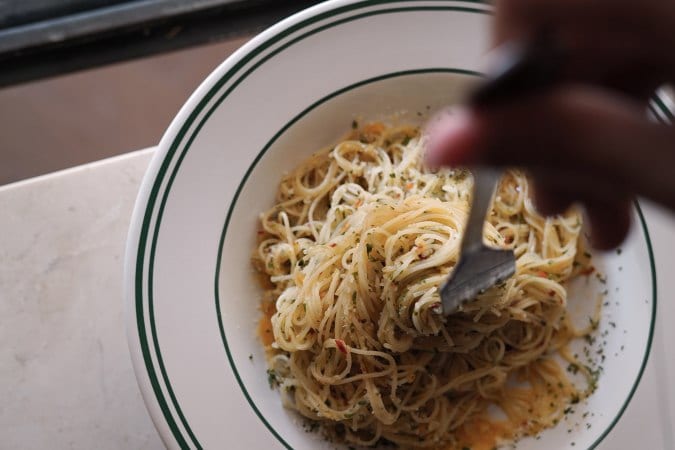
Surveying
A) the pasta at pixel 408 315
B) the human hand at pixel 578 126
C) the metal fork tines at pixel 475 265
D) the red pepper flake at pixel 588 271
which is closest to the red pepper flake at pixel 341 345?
the pasta at pixel 408 315

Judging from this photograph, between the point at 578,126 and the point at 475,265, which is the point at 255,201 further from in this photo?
the point at 578,126

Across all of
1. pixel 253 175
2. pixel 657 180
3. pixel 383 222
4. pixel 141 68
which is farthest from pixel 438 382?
pixel 141 68

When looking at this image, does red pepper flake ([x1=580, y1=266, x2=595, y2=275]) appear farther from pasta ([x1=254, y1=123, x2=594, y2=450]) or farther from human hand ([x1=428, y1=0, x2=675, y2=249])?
human hand ([x1=428, y1=0, x2=675, y2=249])

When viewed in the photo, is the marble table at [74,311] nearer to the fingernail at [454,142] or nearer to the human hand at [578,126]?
the human hand at [578,126]

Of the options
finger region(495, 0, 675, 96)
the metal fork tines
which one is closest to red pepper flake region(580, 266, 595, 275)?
the metal fork tines

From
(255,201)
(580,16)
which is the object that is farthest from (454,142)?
(255,201)

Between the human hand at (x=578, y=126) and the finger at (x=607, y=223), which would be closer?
the human hand at (x=578, y=126)

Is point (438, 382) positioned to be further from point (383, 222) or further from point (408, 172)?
point (408, 172)
